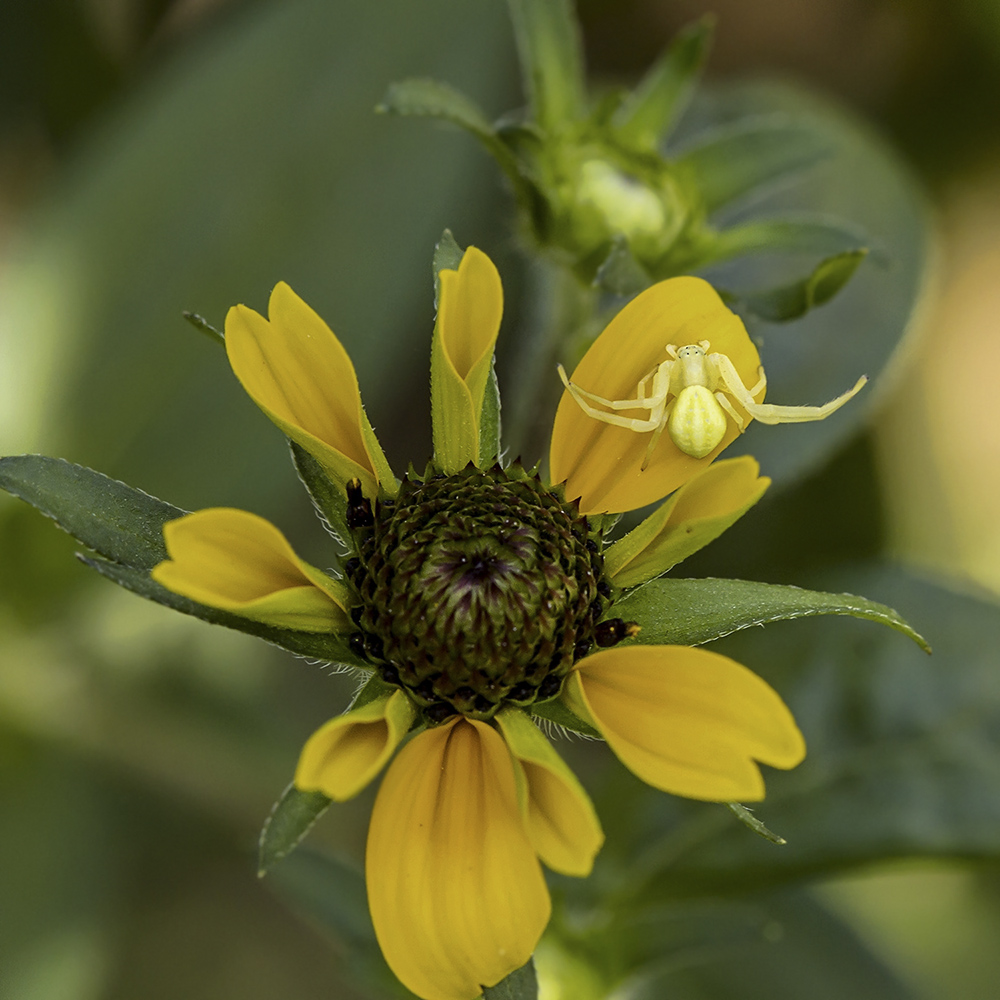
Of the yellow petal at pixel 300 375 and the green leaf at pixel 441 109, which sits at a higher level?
the green leaf at pixel 441 109

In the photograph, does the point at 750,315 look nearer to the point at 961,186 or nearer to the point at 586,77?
the point at 586,77

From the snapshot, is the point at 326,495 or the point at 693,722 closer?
the point at 693,722

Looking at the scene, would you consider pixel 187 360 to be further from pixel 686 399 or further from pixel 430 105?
pixel 686 399

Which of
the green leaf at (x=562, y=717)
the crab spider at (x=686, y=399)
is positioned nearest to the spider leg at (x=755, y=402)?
the crab spider at (x=686, y=399)

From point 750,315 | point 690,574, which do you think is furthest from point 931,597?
point 750,315

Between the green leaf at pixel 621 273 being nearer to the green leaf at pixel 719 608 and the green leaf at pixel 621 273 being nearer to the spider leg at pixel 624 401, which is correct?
the spider leg at pixel 624 401

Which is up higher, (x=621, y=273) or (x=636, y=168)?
(x=636, y=168)

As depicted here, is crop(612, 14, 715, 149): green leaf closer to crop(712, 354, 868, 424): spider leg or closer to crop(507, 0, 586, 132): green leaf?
crop(507, 0, 586, 132): green leaf

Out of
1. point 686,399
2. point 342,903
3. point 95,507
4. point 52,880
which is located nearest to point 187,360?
point 52,880
